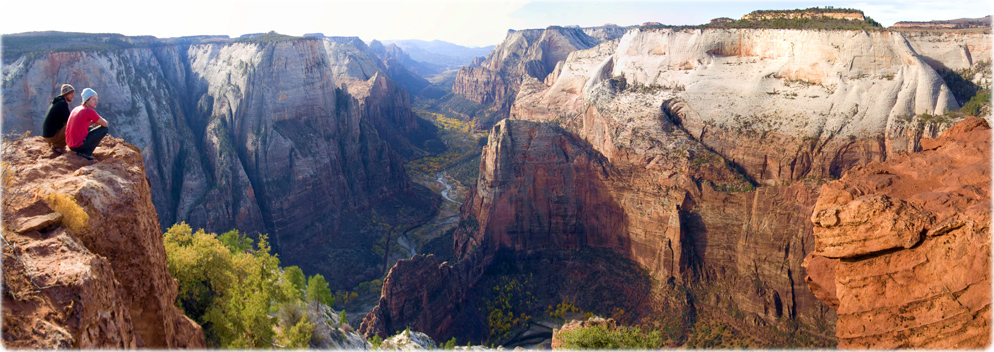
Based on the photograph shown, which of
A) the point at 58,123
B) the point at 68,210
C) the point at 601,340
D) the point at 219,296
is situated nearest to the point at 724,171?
the point at 601,340

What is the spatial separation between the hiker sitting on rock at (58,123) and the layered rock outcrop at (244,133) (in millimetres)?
49035

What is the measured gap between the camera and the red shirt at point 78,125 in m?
13.8

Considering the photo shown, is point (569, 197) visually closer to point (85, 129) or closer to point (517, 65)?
point (85, 129)

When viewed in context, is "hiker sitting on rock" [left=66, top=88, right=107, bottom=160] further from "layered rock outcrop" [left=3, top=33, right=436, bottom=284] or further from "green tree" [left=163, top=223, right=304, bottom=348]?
"layered rock outcrop" [left=3, top=33, right=436, bottom=284]

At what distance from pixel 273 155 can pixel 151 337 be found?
2216 inches

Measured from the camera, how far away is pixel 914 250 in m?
13.8

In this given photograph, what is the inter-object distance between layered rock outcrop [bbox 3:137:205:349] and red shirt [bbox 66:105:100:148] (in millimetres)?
425

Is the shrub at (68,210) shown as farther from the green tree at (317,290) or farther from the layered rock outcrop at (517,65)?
the layered rock outcrop at (517,65)

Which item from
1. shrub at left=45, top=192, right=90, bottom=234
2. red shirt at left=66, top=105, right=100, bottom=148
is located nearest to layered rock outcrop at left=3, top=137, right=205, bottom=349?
shrub at left=45, top=192, right=90, bottom=234

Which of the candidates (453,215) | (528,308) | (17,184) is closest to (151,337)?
(17,184)

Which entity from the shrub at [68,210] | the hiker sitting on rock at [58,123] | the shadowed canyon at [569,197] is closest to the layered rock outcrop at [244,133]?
the shadowed canyon at [569,197]

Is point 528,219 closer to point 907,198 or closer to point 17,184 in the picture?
point 907,198

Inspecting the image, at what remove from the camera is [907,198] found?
1516 centimetres

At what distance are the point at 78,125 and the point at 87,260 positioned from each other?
569 cm
